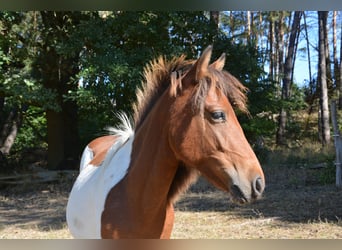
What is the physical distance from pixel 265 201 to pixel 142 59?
2.99 m

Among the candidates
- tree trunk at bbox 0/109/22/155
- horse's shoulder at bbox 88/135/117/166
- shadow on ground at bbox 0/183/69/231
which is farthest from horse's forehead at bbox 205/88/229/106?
tree trunk at bbox 0/109/22/155

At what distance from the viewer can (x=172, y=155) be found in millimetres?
1740

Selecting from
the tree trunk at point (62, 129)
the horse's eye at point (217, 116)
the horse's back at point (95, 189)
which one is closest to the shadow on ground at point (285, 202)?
the tree trunk at point (62, 129)

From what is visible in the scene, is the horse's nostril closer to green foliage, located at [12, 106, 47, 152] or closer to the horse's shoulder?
the horse's shoulder

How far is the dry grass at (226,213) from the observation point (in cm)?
441

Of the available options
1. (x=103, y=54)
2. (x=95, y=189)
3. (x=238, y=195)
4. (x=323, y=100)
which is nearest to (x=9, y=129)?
(x=103, y=54)

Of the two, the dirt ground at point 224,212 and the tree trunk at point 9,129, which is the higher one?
the tree trunk at point 9,129

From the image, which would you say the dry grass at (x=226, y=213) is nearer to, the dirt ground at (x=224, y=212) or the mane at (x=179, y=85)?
the dirt ground at (x=224, y=212)

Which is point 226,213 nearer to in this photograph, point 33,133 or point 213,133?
point 213,133

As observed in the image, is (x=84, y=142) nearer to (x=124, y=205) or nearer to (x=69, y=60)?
(x=69, y=60)

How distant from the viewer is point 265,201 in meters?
5.98

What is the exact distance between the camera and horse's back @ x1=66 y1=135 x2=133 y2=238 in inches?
78.2

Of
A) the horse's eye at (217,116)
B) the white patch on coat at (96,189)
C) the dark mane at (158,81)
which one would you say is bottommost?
the white patch on coat at (96,189)

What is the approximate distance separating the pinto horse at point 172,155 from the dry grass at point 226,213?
2.54 metres
